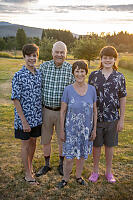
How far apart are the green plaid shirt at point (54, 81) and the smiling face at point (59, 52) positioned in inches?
3.6

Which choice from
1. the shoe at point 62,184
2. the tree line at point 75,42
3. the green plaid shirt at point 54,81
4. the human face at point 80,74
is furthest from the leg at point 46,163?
the tree line at point 75,42

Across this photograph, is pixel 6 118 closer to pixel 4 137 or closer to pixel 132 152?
pixel 4 137

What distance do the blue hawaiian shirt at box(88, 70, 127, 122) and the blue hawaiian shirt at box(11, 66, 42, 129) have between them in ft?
2.70

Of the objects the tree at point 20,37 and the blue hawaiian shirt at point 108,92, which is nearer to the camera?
the blue hawaiian shirt at point 108,92

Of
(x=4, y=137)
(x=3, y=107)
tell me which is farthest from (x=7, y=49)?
(x=4, y=137)

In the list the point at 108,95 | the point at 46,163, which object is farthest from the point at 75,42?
the point at 108,95

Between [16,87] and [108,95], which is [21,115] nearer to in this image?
[16,87]

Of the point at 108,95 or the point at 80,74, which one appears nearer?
the point at 80,74

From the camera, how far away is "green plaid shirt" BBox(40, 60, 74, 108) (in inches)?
131

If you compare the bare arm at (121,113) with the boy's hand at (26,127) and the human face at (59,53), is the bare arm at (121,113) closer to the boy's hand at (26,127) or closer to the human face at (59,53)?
the human face at (59,53)

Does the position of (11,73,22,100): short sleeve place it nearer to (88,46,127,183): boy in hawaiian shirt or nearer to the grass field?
(88,46,127,183): boy in hawaiian shirt

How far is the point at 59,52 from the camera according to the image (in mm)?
3258

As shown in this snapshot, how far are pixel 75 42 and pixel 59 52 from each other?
102ft

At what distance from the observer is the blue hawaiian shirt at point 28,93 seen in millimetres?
2922
